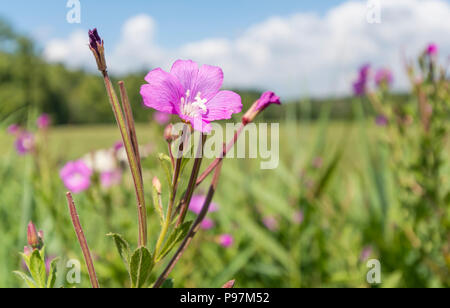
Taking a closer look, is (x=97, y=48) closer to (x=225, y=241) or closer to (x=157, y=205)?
(x=157, y=205)

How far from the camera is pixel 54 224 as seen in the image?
0.60 m

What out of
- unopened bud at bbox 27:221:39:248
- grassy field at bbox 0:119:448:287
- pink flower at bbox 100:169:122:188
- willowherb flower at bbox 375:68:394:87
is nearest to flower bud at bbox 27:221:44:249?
unopened bud at bbox 27:221:39:248

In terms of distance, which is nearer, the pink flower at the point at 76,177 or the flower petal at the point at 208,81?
the flower petal at the point at 208,81

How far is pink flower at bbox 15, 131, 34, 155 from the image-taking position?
84 centimetres

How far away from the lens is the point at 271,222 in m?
1.10

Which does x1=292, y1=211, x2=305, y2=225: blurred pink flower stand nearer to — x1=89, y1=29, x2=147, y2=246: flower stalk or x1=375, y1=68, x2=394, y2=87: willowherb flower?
x1=375, y1=68, x2=394, y2=87: willowherb flower

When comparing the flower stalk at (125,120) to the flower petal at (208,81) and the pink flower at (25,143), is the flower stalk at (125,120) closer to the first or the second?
the flower petal at (208,81)

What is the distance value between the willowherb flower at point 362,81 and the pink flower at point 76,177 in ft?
2.12

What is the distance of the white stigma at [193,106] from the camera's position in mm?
208

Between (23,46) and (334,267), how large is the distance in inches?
583

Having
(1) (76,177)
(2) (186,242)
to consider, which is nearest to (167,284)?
(2) (186,242)

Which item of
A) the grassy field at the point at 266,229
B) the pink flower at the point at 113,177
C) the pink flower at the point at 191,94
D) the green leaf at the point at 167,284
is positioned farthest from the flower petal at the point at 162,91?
the pink flower at the point at 113,177
